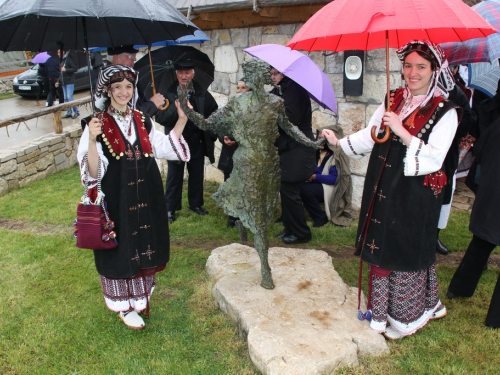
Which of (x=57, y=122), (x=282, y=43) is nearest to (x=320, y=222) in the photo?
(x=282, y=43)

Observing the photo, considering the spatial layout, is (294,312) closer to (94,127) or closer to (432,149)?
(432,149)

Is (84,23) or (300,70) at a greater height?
(84,23)

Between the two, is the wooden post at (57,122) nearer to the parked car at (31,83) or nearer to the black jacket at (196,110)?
the black jacket at (196,110)

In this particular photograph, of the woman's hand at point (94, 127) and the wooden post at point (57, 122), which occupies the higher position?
the woman's hand at point (94, 127)

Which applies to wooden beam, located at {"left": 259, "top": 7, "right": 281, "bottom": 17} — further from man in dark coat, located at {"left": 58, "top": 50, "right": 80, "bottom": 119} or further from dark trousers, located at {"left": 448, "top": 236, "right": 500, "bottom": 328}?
man in dark coat, located at {"left": 58, "top": 50, "right": 80, "bottom": 119}

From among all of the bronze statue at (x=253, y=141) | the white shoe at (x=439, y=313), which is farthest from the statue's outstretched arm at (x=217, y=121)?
the white shoe at (x=439, y=313)

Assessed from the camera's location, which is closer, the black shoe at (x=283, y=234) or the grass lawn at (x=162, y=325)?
the grass lawn at (x=162, y=325)

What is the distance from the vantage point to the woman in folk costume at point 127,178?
302cm

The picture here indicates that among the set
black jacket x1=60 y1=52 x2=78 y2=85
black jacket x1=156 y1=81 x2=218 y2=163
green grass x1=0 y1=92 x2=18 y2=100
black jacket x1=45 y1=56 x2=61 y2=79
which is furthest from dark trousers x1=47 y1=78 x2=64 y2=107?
black jacket x1=156 y1=81 x2=218 y2=163

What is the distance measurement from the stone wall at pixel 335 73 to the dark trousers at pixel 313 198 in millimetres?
506

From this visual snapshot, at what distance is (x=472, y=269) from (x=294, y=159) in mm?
2043

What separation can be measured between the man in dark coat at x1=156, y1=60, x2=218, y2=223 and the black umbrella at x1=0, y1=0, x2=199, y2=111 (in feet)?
4.78

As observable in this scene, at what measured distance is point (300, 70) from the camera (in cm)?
418

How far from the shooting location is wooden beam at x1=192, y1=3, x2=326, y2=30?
18.6 feet
